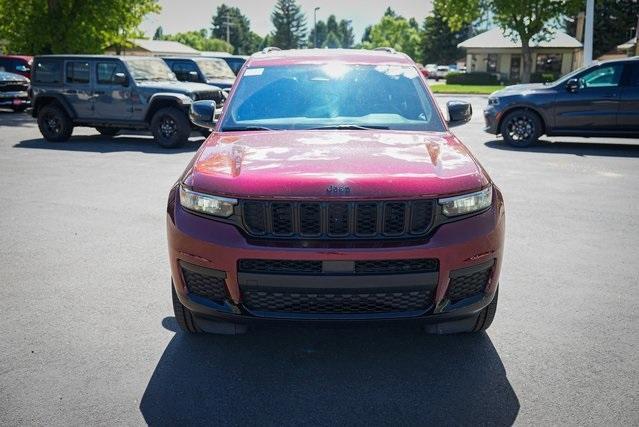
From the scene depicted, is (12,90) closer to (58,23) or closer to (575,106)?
(58,23)

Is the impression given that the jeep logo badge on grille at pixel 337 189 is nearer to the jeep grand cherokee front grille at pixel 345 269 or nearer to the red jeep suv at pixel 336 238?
the red jeep suv at pixel 336 238

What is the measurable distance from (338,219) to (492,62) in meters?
→ 67.1

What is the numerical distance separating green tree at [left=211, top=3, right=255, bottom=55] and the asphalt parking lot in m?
126

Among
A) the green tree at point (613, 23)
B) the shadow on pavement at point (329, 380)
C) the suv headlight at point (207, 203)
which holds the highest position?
the green tree at point (613, 23)

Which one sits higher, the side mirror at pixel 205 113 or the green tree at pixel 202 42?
the green tree at pixel 202 42

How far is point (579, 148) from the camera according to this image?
12.5 m

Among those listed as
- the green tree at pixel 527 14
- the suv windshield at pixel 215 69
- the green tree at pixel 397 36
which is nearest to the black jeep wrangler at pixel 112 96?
the suv windshield at pixel 215 69

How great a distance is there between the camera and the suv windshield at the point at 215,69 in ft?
55.8

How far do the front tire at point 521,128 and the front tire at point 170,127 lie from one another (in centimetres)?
676

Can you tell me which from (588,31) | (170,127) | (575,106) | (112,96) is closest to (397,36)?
A: (588,31)

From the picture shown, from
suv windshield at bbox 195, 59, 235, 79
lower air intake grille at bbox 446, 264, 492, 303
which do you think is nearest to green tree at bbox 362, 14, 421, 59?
suv windshield at bbox 195, 59, 235, 79

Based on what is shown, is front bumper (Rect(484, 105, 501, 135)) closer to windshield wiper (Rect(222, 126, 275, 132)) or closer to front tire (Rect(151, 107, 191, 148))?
front tire (Rect(151, 107, 191, 148))

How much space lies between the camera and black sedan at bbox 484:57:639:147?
11.6m

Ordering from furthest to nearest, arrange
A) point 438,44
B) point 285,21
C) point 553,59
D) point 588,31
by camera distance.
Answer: point 285,21 → point 438,44 → point 553,59 → point 588,31
